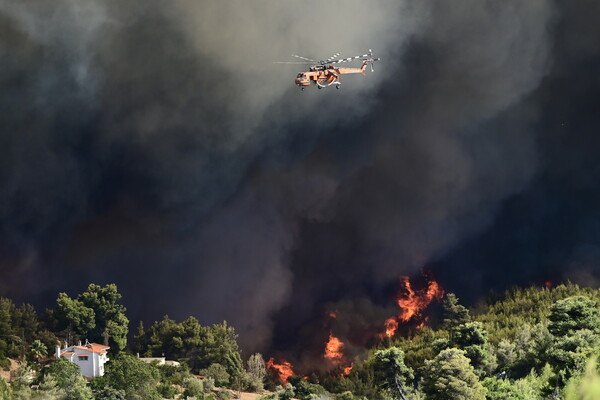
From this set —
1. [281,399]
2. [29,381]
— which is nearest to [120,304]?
[29,381]

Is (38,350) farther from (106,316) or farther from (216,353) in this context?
(216,353)

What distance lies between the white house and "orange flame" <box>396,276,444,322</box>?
4061 cm

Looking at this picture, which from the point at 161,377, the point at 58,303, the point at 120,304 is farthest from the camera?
the point at 120,304

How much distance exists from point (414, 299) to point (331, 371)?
50.8 feet

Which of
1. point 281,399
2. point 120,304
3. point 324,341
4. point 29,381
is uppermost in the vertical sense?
point 120,304

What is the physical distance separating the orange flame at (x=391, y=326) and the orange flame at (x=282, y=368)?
13.7 meters

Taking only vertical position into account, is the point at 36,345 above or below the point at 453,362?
above

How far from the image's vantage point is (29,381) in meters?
72.4

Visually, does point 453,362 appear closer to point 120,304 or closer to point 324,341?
point 324,341

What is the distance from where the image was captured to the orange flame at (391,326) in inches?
3932

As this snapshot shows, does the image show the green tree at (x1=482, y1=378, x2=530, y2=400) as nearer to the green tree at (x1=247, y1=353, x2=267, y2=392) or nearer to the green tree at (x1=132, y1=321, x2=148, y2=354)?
the green tree at (x1=247, y1=353, x2=267, y2=392)

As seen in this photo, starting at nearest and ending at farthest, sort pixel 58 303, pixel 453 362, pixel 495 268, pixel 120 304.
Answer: pixel 453 362, pixel 58 303, pixel 120 304, pixel 495 268

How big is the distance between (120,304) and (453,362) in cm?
4971

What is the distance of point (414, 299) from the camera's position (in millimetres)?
101875
